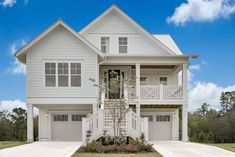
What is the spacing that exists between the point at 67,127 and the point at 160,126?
729 centimetres

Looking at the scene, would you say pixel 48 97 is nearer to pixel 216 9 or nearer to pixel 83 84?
pixel 83 84

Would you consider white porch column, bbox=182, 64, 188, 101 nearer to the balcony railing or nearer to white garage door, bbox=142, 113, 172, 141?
the balcony railing

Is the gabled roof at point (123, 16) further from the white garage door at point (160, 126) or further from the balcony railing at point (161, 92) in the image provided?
the white garage door at point (160, 126)

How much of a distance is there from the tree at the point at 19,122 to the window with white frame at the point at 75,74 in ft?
56.3

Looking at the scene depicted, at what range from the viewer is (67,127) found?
2378 centimetres

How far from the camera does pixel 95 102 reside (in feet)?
67.6

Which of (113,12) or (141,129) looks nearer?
(141,129)

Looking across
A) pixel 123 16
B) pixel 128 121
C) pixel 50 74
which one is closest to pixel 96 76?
pixel 50 74

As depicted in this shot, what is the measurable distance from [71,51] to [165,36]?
11361 mm

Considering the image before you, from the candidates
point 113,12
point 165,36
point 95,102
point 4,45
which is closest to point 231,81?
point 165,36

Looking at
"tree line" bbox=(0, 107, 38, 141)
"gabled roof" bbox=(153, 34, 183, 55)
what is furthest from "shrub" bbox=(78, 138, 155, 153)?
"tree line" bbox=(0, 107, 38, 141)

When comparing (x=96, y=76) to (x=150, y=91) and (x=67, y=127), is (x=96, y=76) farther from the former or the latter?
(x=67, y=127)

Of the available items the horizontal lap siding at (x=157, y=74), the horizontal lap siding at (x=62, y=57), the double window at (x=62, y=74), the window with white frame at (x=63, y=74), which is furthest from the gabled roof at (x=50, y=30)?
the horizontal lap siding at (x=157, y=74)

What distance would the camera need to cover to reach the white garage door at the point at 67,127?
77.8 ft
